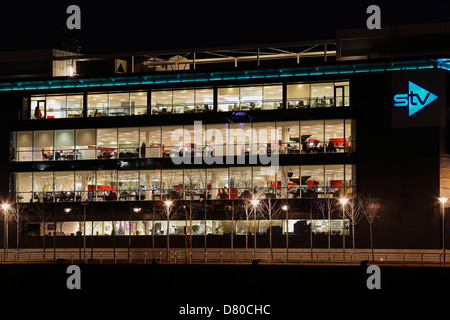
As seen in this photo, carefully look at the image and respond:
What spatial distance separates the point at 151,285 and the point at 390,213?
23986 millimetres

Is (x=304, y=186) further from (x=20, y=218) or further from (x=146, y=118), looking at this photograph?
(x=20, y=218)

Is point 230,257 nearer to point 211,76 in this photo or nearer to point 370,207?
point 370,207

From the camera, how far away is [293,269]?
169 feet

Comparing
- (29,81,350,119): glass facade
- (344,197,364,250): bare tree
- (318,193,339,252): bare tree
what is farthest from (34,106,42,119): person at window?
(344,197,364,250): bare tree

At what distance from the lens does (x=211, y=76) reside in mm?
75875

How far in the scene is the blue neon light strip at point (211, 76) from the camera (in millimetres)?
71625

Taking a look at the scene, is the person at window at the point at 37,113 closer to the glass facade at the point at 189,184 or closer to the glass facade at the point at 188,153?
the glass facade at the point at 188,153

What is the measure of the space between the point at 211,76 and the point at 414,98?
58.4 feet

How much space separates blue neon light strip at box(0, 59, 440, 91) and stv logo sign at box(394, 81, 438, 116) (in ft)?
8.09

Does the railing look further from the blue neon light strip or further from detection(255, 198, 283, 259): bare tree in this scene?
the blue neon light strip

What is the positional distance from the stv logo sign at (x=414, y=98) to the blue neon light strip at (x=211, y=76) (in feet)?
8.09

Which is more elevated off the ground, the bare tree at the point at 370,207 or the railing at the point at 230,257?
the bare tree at the point at 370,207

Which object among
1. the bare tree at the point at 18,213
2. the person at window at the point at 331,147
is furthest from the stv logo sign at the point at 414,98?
the bare tree at the point at 18,213

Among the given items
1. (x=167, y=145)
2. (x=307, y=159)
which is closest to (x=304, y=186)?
(x=307, y=159)
